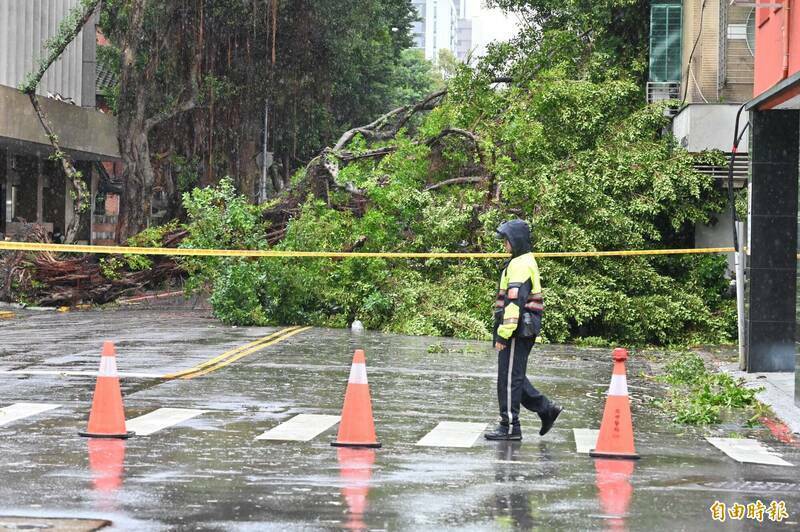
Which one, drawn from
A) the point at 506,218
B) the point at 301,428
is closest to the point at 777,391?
the point at 301,428

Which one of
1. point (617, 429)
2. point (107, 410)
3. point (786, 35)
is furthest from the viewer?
point (786, 35)

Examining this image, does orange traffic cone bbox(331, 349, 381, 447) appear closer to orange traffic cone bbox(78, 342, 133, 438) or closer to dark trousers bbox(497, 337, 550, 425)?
dark trousers bbox(497, 337, 550, 425)

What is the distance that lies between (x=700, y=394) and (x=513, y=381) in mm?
3951

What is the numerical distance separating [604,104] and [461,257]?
438 cm

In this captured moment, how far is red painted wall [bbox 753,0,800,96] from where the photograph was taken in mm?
15125

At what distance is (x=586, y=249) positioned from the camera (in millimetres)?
22891

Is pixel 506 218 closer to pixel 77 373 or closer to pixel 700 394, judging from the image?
pixel 700 394

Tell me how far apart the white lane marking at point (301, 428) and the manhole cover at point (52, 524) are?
3.67m

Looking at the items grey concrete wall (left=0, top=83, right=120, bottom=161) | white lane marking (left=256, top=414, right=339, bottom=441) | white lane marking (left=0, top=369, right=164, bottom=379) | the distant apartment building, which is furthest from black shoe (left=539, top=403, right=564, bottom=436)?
grey concrete wall (left=0, top=83, right=120, bottom=161)

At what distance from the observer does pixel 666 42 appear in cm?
2905

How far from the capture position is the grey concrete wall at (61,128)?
35469 mm

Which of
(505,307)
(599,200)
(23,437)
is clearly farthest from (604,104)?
(23,437)

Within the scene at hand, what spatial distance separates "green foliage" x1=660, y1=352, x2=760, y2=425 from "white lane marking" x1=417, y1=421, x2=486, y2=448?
241cm

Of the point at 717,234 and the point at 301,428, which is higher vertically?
the point at 717,234
